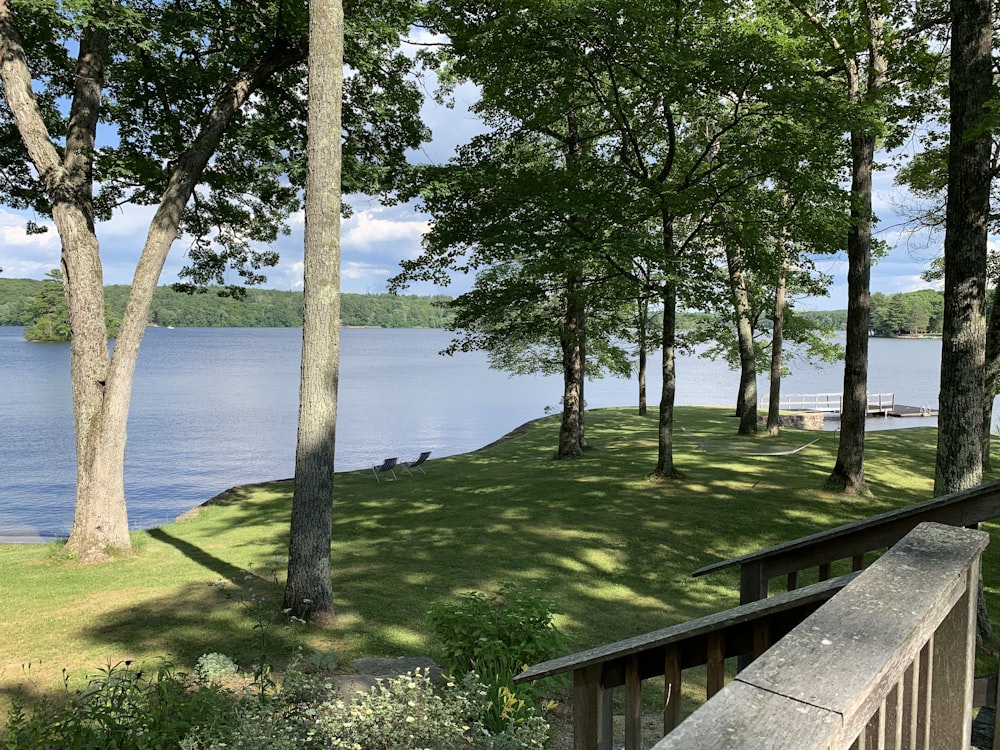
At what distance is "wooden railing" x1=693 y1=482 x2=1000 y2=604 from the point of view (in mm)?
2605

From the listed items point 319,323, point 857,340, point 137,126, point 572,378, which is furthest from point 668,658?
point 572,378

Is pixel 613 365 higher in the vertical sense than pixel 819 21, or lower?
lower

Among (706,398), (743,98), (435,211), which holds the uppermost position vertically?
(743,98)

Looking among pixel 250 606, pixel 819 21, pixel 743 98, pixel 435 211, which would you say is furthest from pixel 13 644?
pixel 819 21

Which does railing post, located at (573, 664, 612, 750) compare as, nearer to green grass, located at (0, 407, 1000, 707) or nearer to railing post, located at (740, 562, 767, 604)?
railing post, located at (740, 562, 767, 604)

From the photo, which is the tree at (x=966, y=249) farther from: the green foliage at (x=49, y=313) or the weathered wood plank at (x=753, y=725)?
the green foliage at (x=49, y=313)

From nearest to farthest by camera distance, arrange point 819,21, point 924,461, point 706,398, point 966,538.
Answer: point 966,538 < point 819,21 < point 924,461 < point 706,398

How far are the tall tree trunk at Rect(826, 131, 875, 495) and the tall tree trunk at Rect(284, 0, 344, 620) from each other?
854cm

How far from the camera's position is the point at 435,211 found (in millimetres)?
13336

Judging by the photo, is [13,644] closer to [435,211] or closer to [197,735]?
[197,735]

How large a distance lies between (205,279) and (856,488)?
13.3m

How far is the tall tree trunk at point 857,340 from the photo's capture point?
11.4 m

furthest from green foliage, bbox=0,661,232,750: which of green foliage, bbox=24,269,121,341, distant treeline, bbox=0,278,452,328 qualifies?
distant treeline, bbox=0,278,452,328

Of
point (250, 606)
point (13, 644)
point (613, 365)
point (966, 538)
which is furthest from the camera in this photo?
point (613, 365)
